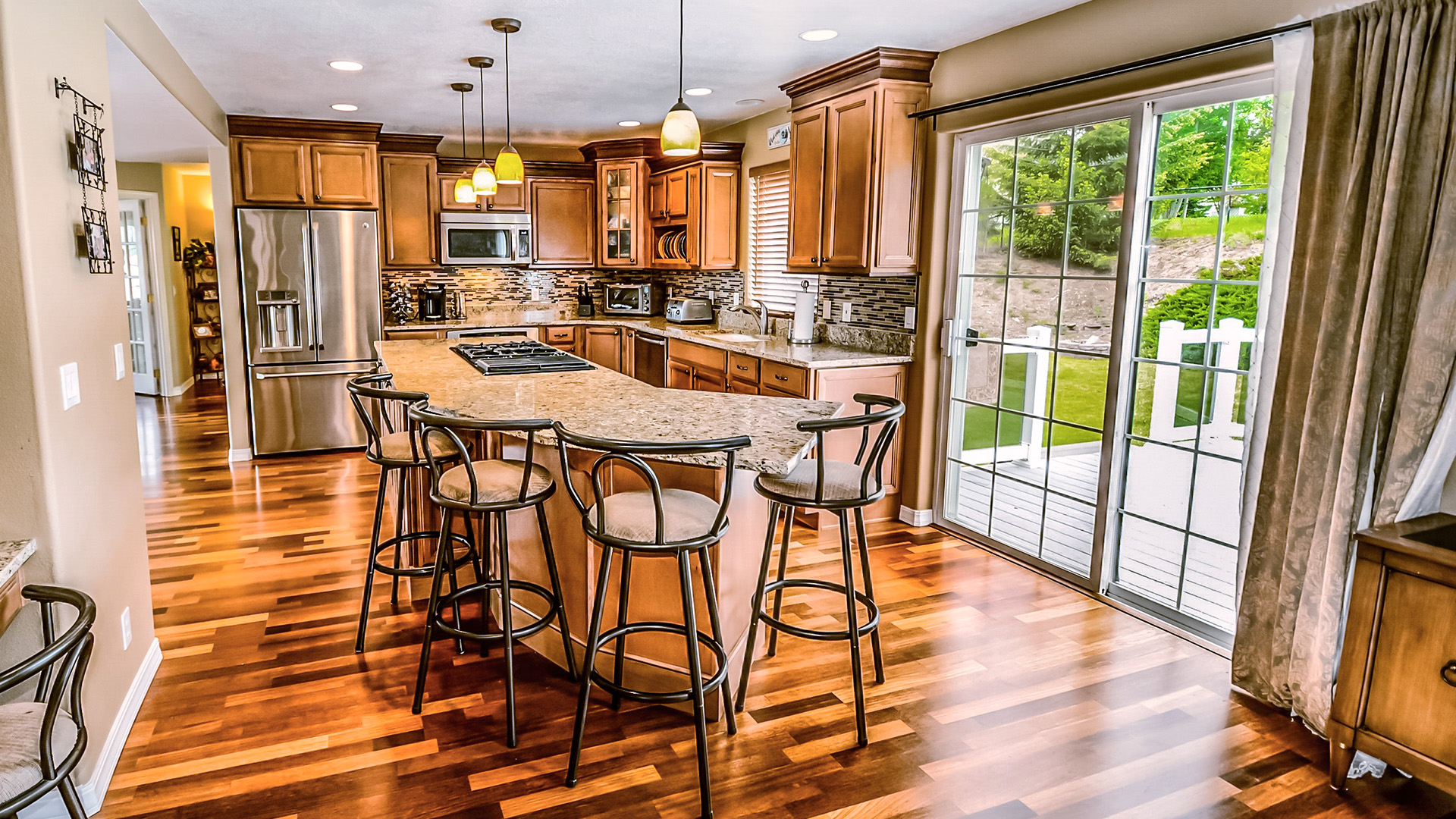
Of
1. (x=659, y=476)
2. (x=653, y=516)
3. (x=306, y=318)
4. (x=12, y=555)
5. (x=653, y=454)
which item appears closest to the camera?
(x=12, y=555)

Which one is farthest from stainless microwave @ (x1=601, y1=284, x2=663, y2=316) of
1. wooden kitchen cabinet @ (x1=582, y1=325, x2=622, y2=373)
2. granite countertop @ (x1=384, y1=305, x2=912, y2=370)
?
wooden kitchen cabinet @ (x1=582, y1=325, x2=622, y2=373)

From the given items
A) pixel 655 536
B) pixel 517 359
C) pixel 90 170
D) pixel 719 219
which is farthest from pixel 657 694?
pixel 719 219

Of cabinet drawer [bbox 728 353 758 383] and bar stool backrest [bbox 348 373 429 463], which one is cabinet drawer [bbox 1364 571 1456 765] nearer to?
bar stool backrest [bbox 348 373 429 463]

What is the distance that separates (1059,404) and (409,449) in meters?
2.70

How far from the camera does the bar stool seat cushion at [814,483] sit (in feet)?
8.02

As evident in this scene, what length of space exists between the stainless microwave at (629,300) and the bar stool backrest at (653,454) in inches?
209

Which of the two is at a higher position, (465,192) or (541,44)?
(541,44)

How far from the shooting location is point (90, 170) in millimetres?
2387

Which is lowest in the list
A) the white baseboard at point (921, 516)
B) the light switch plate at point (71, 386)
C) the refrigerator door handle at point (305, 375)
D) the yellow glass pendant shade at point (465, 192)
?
the white baseboard at point (921, 516)

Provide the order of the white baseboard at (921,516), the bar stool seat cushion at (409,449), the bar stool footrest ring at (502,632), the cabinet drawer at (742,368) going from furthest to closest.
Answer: the cabinet drawer at (742,368) → the white baseboard at (921,516) → the bar stool seat cushion at (409,449) → the bar stool footrest ring at (502,632)

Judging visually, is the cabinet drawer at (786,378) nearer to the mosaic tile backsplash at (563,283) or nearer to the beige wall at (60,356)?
the mosaic tile backsplash at (563,283)

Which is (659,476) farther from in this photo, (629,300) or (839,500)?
(629,300)

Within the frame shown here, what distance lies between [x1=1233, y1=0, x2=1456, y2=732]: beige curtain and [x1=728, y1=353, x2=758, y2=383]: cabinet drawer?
2.65 meters

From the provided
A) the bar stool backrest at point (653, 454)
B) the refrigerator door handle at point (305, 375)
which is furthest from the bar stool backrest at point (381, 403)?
the refrigerator door handle at point (305, 375)
